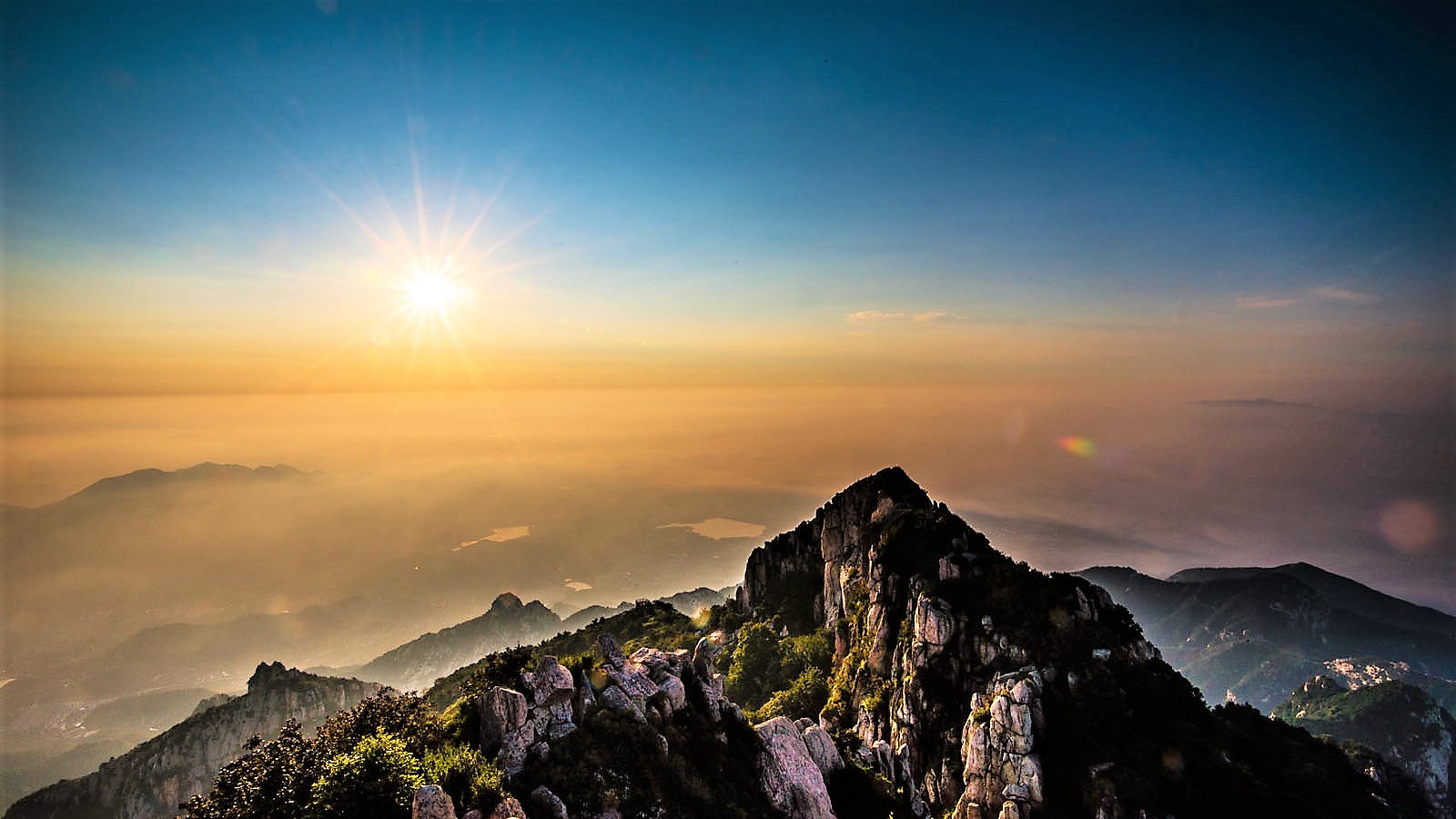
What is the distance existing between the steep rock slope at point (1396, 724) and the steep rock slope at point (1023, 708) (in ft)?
394

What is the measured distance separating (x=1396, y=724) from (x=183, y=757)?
794ft

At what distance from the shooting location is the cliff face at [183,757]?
8712cm

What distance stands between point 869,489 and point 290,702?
107990 mm

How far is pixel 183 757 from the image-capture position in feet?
307

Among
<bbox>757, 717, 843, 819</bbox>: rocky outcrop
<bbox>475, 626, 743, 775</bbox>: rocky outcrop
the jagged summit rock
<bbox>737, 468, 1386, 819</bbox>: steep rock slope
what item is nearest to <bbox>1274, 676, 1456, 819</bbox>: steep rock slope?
<bbox>737, 468, 1386, 819</bbox>: steep rock slope

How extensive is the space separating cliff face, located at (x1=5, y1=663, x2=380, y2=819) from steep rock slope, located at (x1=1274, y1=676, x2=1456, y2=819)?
19806 cm

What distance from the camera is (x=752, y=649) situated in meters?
71.1

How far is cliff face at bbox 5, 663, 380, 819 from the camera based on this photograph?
286 ft

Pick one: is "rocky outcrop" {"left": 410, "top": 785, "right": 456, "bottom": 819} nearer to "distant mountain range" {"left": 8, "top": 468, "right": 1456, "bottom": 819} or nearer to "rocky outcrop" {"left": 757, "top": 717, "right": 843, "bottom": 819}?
"distant mountain range" {"left": 8, "top": 468, "right": 1456, "bottom": 819}

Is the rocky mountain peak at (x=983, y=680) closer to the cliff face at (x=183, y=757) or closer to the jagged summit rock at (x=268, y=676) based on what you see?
the cliff face at (x=183, y=757)

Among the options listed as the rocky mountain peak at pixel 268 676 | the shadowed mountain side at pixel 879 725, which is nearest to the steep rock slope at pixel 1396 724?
the shadowed mountain side at pixel 879 725

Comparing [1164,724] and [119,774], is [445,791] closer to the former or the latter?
[1164,724]

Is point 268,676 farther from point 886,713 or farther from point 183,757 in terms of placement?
point 886,713

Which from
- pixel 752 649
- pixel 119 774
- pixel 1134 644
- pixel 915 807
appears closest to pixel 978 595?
pixel 1134 644
